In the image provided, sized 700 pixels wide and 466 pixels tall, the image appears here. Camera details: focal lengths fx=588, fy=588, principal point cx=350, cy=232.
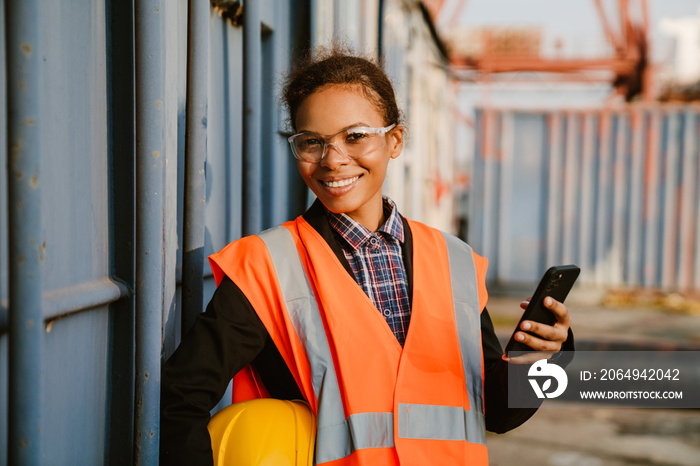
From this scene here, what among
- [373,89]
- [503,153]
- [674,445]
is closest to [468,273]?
[373,89]

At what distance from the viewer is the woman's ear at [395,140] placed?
1.57 metres

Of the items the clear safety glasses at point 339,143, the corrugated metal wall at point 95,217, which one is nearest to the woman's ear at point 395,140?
the clear safety glasses at point 339,143

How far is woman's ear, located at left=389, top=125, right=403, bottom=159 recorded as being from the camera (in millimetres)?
1573

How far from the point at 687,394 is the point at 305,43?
170 inches

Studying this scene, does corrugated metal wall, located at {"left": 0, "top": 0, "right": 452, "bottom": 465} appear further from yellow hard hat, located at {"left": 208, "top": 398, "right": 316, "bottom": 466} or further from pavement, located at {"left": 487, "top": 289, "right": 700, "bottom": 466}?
pavement, located at {"left": 487, "top": 289, "right": 700, "bottom": 466}

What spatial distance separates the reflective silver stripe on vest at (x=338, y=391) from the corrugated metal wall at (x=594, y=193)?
691cm

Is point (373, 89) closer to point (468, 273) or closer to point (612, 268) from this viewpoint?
point (468, 273)

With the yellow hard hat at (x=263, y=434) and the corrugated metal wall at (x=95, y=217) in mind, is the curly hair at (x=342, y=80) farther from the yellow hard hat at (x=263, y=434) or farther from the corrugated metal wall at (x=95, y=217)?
the yellow hard hat at (x=263, y=434)

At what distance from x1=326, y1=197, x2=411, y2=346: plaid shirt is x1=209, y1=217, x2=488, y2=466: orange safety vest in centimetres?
5

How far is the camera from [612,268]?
8.04 meters

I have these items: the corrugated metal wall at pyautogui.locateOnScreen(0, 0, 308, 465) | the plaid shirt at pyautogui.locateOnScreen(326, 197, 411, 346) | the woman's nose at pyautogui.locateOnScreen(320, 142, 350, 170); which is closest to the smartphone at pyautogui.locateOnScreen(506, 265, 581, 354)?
the plaid shirt at pyautogui.locateOnScreen(326, 197, 411, 346)

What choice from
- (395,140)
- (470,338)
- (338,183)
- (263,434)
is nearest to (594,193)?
(395,140)

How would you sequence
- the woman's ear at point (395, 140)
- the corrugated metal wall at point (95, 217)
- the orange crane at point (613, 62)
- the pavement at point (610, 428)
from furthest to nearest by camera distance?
the orange crane at point (613, 62)
the pavement at point (610, 428)
the woman's ear at point (395, 140)
the corrugated metal wall at point (95, 217)

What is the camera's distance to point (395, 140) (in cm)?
160
